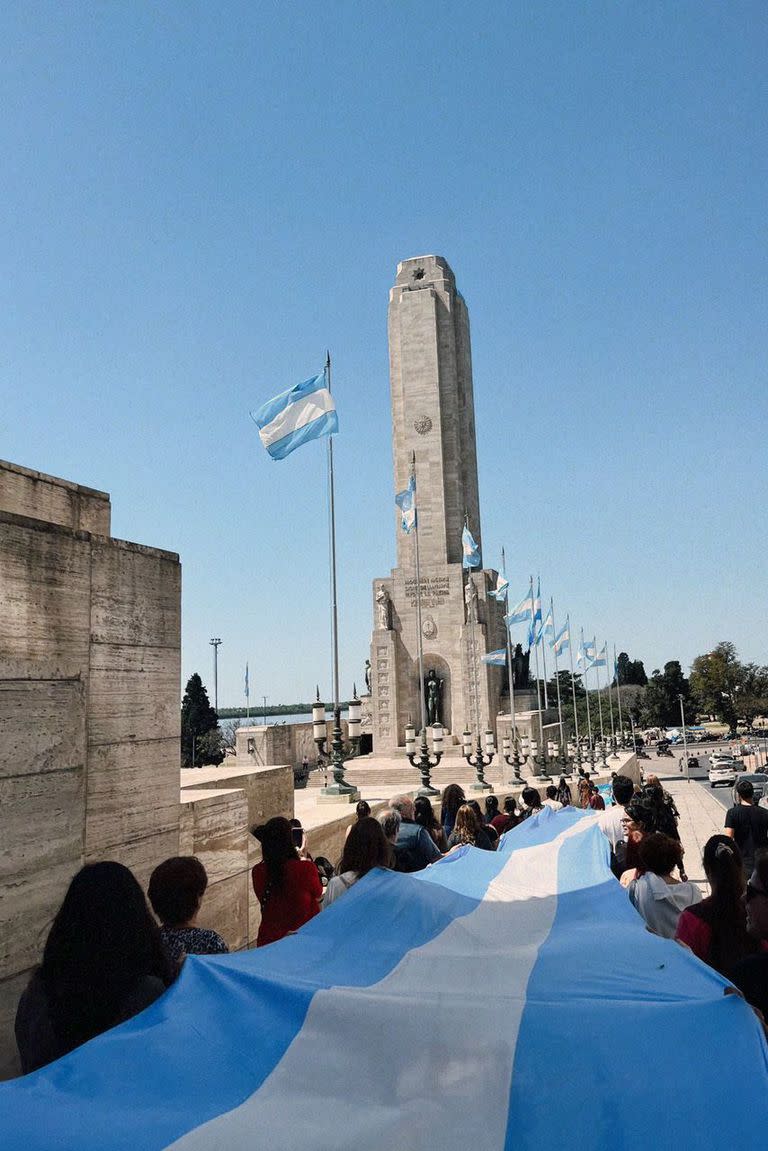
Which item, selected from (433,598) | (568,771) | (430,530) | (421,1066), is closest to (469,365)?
(430,530)

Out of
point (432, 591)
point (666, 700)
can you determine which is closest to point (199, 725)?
point (432, 591)

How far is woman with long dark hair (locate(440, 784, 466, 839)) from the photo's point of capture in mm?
8899

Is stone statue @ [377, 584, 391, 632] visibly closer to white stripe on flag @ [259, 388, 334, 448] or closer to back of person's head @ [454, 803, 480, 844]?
white stripe on flag @ [259, 388, 334, 448]


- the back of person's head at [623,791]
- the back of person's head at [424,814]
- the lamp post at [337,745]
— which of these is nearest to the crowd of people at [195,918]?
the back of person's head at [424,814]

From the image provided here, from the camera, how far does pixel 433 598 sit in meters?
45.1

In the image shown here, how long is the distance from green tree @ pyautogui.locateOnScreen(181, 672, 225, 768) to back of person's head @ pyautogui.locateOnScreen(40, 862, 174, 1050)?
6121cm

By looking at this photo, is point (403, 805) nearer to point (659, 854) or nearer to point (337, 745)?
point (659, 854)

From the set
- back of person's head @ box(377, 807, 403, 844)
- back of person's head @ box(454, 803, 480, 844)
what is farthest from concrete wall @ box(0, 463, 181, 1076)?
back of person's head @ box(454, 803, 480, 844)

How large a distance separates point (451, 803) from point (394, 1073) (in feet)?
20.7

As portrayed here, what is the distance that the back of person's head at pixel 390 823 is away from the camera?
611 centimetres

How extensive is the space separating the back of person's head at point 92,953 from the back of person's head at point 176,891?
2.44ft

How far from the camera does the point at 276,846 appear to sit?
488cm

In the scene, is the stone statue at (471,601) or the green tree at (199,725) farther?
the green tree at (199,725)

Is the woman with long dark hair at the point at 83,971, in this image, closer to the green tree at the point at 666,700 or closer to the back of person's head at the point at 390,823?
the back of person's head at the point at 390,823
